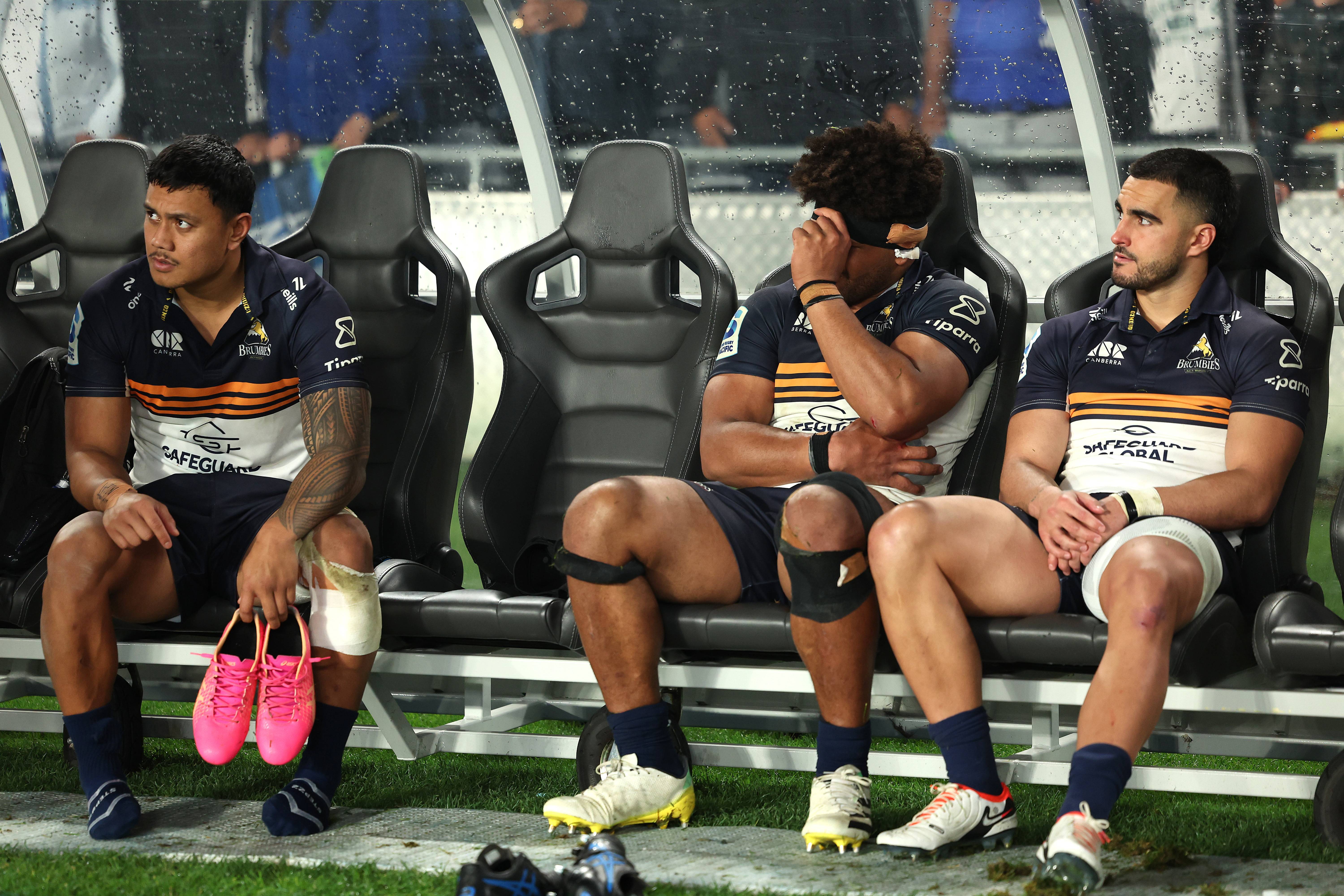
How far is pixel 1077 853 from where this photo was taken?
2.13m

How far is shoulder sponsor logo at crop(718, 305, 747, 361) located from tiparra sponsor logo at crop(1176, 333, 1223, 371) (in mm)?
887

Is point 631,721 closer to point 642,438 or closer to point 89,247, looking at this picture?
point 642,438

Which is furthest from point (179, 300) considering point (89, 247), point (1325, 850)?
point (1325, 850)

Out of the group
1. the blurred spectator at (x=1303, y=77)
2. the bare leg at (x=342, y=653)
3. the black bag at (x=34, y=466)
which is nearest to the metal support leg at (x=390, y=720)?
the bare leg at (x=342, y=653)

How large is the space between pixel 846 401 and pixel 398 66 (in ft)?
8.77

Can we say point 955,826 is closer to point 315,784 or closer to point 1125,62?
point 315,784

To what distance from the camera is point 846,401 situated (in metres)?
2.96

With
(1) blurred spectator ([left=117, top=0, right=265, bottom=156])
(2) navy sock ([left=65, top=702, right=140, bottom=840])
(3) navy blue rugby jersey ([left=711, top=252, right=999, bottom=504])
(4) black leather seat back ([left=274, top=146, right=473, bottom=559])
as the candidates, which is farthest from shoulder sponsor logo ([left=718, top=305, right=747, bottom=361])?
(1) blurred spectator ([left=117, top=0, right=265, bottom=156])

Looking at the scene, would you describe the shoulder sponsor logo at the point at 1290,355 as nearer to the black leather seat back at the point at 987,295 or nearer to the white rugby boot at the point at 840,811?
the black leather seat back at the point at 987,295

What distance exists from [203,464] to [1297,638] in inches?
84.8

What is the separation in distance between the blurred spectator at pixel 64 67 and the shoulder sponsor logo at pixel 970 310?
11.6 feet

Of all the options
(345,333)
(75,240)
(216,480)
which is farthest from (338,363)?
(75,240)

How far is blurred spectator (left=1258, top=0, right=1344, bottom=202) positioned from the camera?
12.8 feet

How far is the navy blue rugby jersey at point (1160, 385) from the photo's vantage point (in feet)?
8.86
